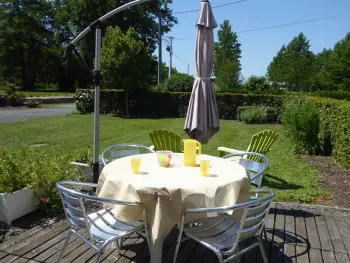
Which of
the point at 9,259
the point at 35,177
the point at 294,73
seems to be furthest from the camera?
the point at 294,73

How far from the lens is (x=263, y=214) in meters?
2.14

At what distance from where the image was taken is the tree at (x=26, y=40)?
34.4 meters

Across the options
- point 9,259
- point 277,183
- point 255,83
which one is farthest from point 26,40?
point 9,259

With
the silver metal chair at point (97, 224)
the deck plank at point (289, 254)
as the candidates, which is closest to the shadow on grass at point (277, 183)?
the deck plank at point (289, 254)

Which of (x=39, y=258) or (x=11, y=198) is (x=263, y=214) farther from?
(x=11, y=198)

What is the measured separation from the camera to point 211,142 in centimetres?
874

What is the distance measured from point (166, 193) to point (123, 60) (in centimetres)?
1314

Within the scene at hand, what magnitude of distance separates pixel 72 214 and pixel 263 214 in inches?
54.6

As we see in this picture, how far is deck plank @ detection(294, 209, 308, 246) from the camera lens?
2910 millimetres

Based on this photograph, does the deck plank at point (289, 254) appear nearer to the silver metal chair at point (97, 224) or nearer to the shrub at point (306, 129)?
the silver metal chair at point (97, 224)

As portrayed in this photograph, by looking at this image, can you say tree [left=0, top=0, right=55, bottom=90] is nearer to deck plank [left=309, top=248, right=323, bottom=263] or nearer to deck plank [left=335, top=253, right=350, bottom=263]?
deck plank [left=309, top=248, right=323, bottom=263]

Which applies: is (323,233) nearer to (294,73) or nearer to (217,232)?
(217,232)

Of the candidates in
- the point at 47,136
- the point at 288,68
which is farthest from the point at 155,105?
the point at 288,68

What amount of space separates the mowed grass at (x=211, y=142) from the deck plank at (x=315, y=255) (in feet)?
4.57
